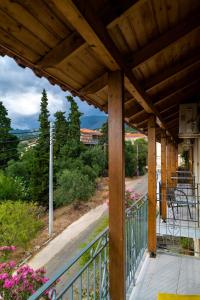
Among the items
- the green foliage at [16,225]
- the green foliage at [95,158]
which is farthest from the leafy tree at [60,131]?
the green foliage at [16,225]

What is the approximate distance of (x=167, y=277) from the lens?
3.27 meters

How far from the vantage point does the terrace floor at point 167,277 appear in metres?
2.93

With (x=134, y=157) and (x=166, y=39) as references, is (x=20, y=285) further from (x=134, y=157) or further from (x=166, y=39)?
(x=134, y=157)

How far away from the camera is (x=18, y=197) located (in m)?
16.7

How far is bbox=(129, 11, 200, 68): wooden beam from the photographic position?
1.93 metres

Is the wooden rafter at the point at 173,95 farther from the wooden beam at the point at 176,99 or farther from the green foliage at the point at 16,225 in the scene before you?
the green foliage at the point at 16,225

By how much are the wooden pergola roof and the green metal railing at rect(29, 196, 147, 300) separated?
4.01 feet

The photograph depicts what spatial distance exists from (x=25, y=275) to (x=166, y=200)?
311cm

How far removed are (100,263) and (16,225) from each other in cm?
1035

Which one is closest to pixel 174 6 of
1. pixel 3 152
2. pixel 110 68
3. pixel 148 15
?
pixel 148 15

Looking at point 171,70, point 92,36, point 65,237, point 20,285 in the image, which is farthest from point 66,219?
point 92,36

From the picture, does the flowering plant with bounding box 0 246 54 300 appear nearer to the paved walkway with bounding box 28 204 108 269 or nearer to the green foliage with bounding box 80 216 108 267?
the green foliage with bounding box 80 216 108 267

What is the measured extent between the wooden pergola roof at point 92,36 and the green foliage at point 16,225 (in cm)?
1009

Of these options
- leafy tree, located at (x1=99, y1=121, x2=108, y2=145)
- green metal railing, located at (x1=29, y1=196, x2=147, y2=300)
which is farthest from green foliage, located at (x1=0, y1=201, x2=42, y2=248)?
leafy tree, located at (x1=99, y1=121, x2=108, y2=145)
